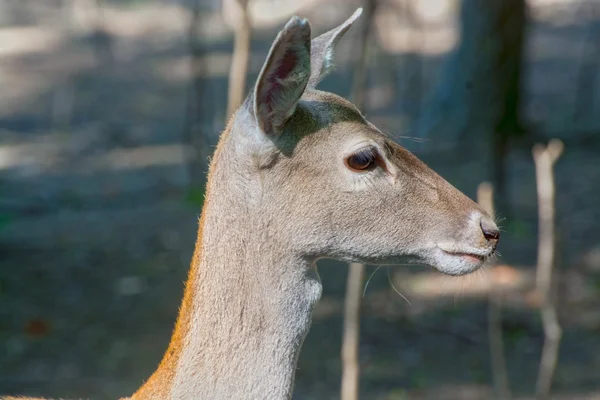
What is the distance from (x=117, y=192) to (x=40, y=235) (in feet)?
5.52

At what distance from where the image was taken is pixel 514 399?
24.5 ft

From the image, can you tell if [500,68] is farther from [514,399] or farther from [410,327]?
[514,399]

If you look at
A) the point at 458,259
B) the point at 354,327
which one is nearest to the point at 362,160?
the point at 458,259

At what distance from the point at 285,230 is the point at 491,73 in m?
8.76

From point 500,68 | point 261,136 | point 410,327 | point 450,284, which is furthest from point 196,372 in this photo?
point 500,68

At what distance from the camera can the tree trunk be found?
11.6 metres

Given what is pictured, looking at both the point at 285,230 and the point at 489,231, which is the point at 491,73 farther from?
the point at 285,230

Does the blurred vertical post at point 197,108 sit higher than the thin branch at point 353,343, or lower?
higher

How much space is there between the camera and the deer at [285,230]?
10.9 ft

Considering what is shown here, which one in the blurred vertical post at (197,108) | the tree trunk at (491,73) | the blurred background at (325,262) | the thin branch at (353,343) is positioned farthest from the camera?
the tree trunk at (491,73)

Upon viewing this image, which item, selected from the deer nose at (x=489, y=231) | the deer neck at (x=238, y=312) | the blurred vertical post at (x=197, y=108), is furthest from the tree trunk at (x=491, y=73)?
the deer neck at (x=238, y=312)

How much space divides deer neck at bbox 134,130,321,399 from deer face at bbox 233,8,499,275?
0.31 ft

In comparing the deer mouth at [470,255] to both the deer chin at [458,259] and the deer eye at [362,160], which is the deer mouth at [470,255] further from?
the deer eye at [362,160]

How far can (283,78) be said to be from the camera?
10.7 feet
